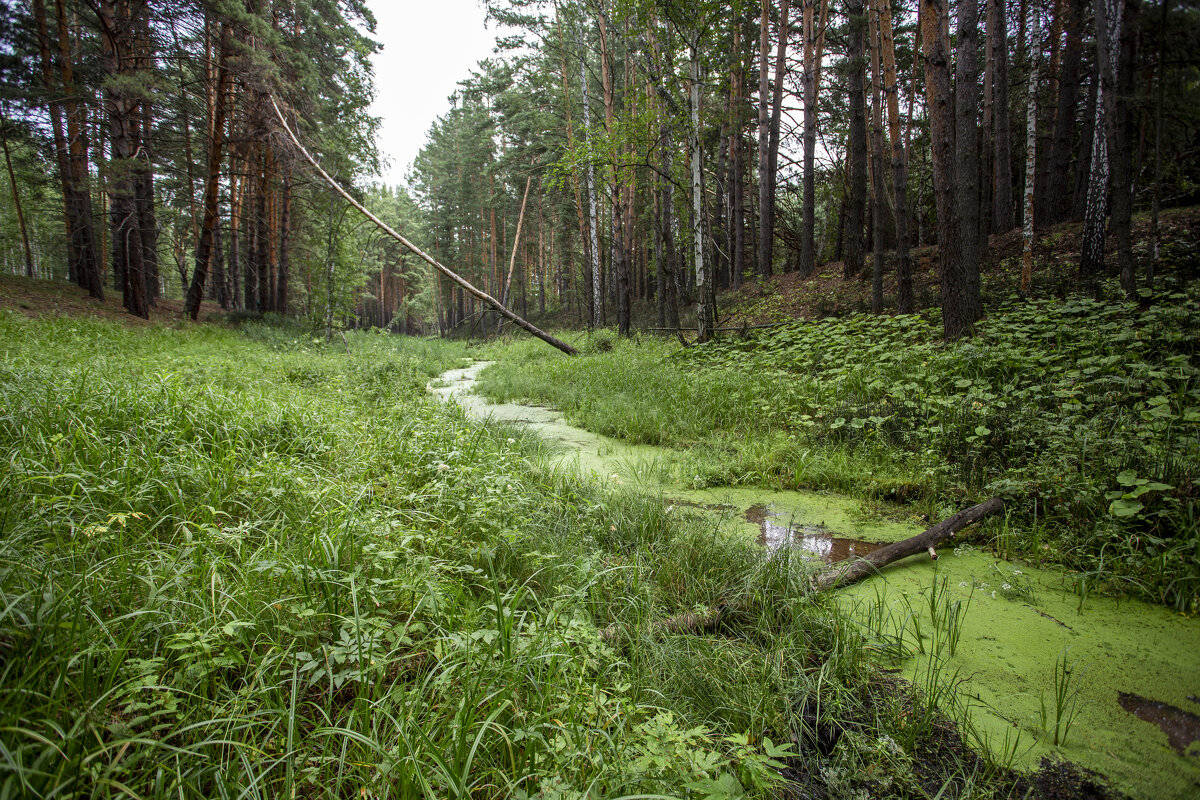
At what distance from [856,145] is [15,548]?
Result: 12.7m

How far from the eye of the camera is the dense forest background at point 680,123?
6078 millimetres

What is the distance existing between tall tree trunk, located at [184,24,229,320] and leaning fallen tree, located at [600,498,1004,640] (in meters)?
13.0

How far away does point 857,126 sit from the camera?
10078 mm

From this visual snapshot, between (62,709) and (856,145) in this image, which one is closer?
(62,709)

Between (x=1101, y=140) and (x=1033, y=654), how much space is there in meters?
8.96

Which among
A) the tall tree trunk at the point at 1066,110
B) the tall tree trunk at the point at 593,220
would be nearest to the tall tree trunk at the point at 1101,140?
the tall tree trunk at the point at 1066,110

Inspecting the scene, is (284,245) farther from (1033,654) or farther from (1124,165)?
(1124,165)

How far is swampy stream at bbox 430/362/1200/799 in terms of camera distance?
1.44 m

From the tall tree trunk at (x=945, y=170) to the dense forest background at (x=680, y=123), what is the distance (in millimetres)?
25

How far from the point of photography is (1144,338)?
4309 millimetres

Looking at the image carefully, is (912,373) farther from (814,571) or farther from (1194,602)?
(814,571)

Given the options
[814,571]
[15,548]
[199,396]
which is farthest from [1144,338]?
[199,396]

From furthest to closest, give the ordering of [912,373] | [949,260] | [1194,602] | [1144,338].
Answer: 1. [949,260]
2. [912,373]
3. [1144,338]
4. [1194,602]

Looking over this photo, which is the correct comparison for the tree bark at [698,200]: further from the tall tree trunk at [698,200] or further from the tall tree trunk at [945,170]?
the tall tree trunk at [945,170]
